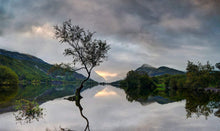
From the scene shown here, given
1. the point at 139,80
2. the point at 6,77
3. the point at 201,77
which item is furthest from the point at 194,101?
the point at 6,77

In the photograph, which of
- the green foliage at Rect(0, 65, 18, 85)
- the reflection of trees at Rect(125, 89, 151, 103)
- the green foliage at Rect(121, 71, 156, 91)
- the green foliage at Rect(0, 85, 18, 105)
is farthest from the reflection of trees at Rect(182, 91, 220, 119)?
the green foliage at Rect(0, 65, 18, 85)

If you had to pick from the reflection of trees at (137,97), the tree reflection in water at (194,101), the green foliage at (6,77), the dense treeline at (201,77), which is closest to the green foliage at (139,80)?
the dense treeline at (201,77)

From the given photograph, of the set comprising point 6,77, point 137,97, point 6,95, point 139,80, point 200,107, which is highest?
point 139,80

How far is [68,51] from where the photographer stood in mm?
41469

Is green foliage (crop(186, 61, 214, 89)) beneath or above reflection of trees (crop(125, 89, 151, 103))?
above

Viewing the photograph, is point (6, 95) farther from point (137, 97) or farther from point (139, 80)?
point (139, 80)

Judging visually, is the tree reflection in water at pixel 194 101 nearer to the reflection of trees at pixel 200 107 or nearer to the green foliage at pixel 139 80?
the reflection of trees at pixel 200 107

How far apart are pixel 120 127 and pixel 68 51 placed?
99.0 ft

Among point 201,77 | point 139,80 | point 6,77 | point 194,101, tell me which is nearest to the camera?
point 194,101

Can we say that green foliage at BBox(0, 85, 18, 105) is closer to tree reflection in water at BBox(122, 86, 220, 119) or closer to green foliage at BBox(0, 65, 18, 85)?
tree reflection in water at BBox(122, 86, 220, 119)

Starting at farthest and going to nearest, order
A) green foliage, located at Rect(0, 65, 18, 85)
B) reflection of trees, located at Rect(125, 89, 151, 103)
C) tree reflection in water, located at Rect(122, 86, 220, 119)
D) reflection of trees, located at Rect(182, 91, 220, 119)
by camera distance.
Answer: green foliage, located at Rect(0, 65, 18, 85) < reflection of trees, located at Rect(125, 89, 151, 103) < tree reflection in water, located at Rect(122, 86, 220, 119) < reflection of trees, located at Rect(182, 91, 220, 119)

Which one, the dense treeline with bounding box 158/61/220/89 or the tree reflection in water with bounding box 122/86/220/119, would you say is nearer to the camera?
the tree reflection in water with bounding box 122/86/220/119

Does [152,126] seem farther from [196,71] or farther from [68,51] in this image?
[196,71]

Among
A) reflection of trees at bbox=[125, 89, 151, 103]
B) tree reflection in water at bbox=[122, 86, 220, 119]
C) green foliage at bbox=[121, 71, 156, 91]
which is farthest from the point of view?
green foliage at bbox=[121, 71, 156, 91]
